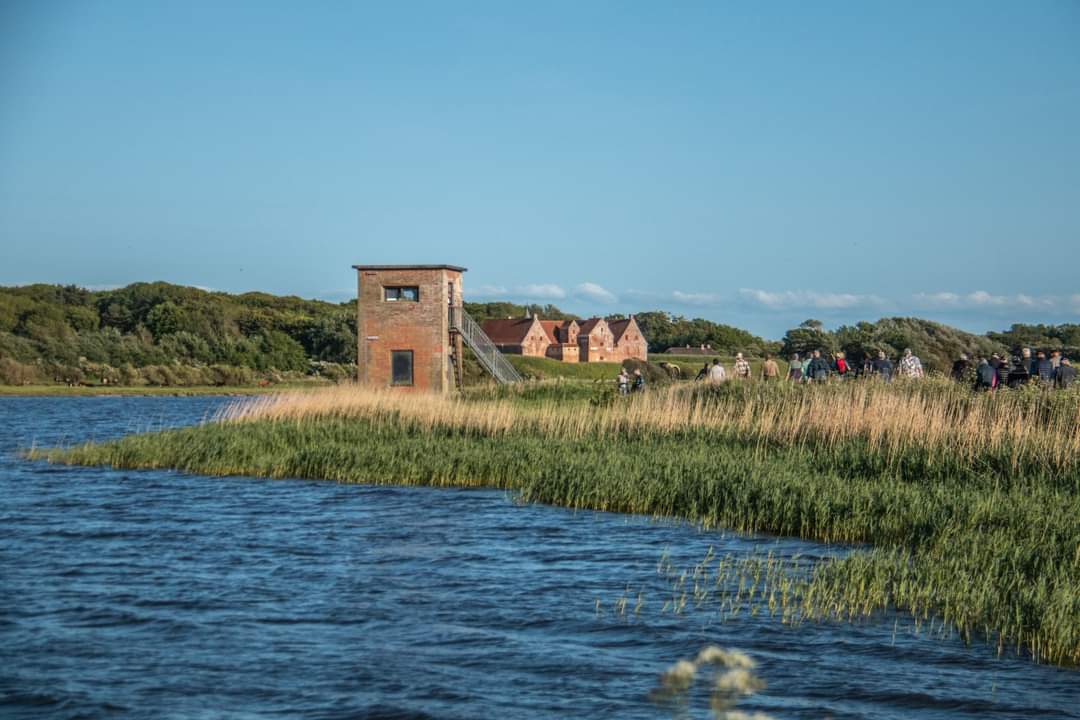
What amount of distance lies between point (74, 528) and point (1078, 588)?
1400 centimetres

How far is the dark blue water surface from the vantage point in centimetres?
905

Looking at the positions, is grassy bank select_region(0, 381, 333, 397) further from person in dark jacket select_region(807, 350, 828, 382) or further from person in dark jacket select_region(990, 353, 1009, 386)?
person in dark jacket select_region(990, 353, 1009, 386)

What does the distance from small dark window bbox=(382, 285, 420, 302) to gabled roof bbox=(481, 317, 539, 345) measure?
58.6 metres

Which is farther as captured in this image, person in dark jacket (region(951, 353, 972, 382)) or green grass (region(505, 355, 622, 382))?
green grass (region(505, 355, 622, 382))

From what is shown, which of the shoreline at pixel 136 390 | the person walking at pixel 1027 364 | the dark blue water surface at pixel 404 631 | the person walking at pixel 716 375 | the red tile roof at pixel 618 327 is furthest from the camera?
the red tile roof at pixel 618 327

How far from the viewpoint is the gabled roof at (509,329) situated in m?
102

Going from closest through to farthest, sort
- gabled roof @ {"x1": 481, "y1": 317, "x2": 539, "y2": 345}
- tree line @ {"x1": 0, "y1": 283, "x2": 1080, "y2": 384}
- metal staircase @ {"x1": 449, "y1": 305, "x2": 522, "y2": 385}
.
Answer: metal staircase @ {"x1": 449, "y1": 305, "x2": 522, "y2": 385}, tree line @ {"x1": 0, "y1": 283, "x2": 1080, "y2": 384}, gabled roof @ {"x1": 481, "y1": 317, "x2": 539, "y2": 345}

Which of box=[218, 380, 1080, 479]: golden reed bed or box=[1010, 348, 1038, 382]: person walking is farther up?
box=[1010, 348, 1038, 382]: person walking

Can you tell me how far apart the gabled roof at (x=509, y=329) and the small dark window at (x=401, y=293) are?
58.6m

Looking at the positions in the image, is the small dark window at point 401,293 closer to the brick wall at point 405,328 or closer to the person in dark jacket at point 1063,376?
the brick wall at point 405,328

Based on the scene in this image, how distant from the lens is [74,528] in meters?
17.5

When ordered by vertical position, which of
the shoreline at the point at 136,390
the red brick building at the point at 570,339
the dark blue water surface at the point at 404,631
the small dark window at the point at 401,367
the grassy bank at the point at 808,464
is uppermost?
the red brick building at the point at 570,339

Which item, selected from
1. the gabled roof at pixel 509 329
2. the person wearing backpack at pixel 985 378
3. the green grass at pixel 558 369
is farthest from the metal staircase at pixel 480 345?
the gabled roof at pixel 509 329

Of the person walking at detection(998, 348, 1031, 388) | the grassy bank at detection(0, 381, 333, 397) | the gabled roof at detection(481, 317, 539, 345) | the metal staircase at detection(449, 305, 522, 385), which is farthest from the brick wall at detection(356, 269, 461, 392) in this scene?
the gabled roof at detection(481, 317, 539, 345)
